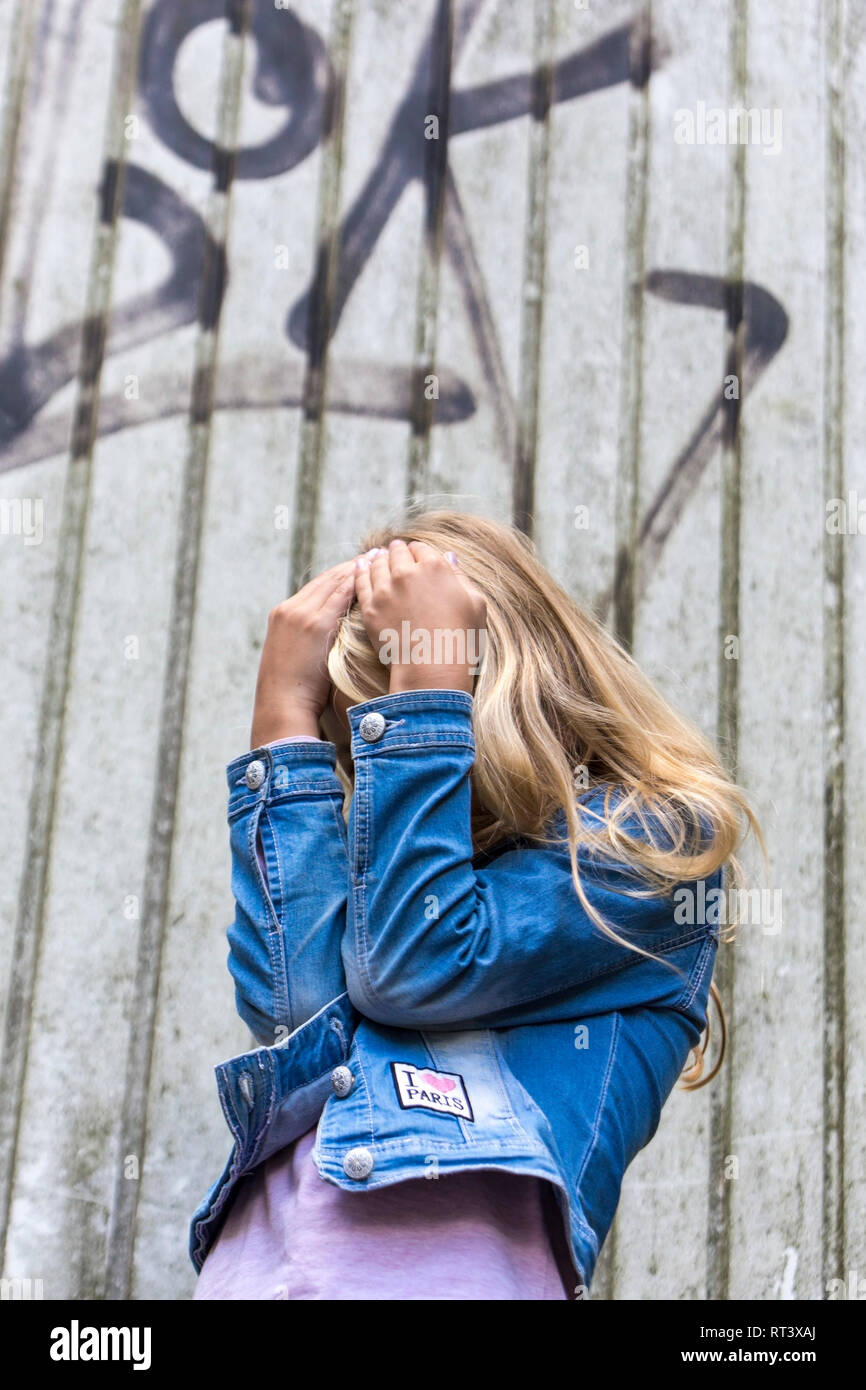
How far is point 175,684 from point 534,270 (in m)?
0.93

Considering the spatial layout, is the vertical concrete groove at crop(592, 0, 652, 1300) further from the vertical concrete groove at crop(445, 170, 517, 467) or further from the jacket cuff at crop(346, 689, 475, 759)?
the jacket cuff at crop(346, 689, 475, 759)

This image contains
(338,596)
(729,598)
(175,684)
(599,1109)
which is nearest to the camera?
(599,1109)

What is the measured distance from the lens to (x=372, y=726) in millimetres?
1399

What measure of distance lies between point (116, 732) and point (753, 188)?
145 cm

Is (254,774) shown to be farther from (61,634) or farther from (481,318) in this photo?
(481,318)

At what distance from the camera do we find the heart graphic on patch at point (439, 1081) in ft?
4.36

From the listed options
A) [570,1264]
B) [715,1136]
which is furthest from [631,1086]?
[715,1136]

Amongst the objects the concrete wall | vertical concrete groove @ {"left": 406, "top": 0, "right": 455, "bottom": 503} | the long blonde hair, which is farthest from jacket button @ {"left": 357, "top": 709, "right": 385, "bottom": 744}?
vertical concrete groove @ {"left": 406, "top": 0, "right": 455, "bottom": 503}

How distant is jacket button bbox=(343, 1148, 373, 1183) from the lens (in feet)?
4.10

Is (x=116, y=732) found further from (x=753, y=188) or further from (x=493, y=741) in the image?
(x=753, y=188)

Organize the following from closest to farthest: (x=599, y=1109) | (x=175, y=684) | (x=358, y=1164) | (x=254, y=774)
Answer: (x=358, y=1164), (x=599, y=1109), (x=254, y=774), (x=175, y=684)

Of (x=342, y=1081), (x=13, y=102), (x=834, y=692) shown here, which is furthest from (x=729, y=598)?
(x=13, y=102)

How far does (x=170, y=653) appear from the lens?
2135 mm

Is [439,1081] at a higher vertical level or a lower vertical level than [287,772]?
lower
